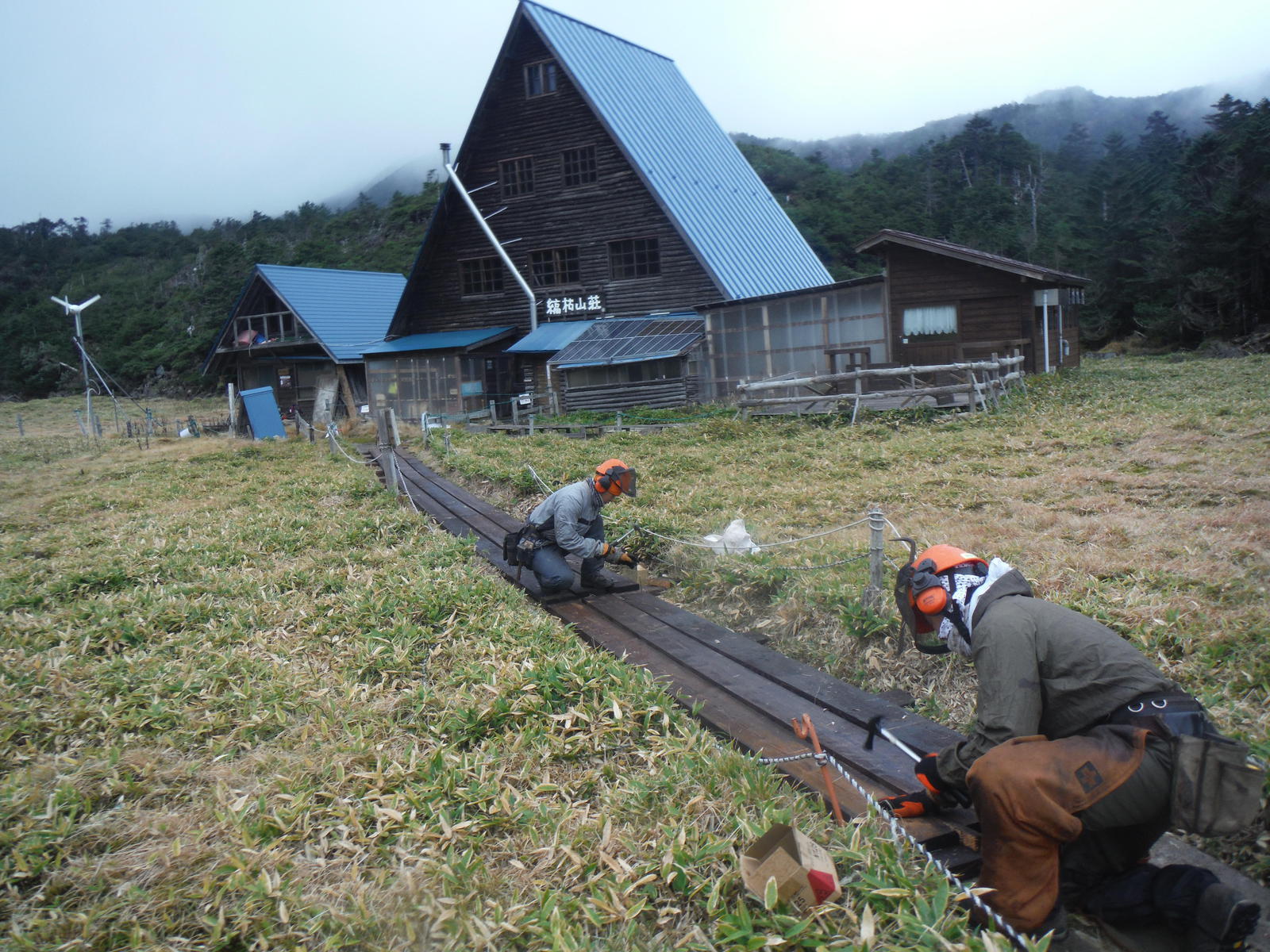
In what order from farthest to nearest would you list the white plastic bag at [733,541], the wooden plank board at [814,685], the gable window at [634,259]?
the gable window at [634,259] < the white plastic bag at [733,541] < the wooden plank board at [814,685]

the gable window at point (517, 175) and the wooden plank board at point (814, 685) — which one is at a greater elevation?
the gable window at point (517, 175)

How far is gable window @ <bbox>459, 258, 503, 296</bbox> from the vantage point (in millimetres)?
29297

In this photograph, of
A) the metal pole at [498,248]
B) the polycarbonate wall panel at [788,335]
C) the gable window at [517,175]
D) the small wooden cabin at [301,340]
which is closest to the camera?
the polycarbonate wall panel at [788,335]

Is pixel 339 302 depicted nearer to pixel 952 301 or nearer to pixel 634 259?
pixel 634 259

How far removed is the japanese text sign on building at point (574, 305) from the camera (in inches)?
1082

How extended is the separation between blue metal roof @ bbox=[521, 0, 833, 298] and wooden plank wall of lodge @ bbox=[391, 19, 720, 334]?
614mm

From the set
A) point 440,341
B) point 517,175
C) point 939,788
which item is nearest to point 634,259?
point 517,175

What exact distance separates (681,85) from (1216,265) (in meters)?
22.6

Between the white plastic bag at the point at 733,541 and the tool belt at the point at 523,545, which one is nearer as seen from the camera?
the tool belt at the point at 523,545

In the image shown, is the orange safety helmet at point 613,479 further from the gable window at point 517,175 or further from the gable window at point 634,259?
the gable window at point 517,175

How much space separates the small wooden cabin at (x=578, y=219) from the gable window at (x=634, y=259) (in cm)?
4

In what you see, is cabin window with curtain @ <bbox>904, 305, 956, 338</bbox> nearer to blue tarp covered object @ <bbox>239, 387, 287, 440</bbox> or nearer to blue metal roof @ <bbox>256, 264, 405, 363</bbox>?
blue tarp covered object @ <bbox>239, 387, 287, 440</bbox>

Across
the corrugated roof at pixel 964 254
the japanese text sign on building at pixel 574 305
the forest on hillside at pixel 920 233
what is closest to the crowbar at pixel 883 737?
the corrugated roof at pixel 964 254

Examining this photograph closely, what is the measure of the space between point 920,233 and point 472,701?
49692mm
